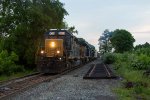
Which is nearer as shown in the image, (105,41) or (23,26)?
(23,26)

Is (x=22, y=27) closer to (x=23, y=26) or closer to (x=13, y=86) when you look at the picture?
(x=23, y=26)

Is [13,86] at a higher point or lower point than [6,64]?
lower

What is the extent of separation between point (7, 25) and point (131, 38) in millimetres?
112741

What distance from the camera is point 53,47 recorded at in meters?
32.8

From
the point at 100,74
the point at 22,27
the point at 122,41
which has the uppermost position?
the point at 122,41

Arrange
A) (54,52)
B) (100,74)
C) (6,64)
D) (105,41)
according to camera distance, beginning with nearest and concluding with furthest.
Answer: (100,74) < (6,64) < (54,52) < (105,41)

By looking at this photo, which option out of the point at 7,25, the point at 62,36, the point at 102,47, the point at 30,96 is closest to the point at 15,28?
the point at 7,25

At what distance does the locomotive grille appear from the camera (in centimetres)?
3244

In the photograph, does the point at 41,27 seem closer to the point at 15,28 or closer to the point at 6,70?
the point at 15,28

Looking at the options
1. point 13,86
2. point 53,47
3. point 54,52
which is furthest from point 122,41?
point 13,86

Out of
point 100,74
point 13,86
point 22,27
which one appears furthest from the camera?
point 22,27

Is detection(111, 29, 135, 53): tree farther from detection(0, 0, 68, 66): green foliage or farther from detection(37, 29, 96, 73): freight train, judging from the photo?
detection(37, 29, 96, 73): freight train

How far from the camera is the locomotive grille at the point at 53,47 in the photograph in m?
32.4

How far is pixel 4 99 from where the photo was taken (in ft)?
47.2
